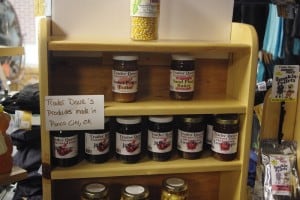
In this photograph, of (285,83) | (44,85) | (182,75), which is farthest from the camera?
(285,83)

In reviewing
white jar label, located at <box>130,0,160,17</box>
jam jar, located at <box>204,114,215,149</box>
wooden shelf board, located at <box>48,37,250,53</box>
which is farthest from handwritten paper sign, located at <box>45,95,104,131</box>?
jam jar, located at <box>204,114,215,149</box>

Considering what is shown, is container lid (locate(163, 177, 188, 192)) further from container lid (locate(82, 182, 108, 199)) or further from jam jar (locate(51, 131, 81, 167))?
jam jar (locate(51, 131, 81, 167))

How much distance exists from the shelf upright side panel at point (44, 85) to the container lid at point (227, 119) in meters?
0.49

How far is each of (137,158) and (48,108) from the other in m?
0.29

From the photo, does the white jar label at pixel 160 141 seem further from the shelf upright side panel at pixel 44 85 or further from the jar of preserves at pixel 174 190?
the shelf upright side panel at pixel 44 85

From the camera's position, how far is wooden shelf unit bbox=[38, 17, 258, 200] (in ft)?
3.13

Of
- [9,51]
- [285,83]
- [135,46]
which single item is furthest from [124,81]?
[285,83]

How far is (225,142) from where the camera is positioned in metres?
1.06

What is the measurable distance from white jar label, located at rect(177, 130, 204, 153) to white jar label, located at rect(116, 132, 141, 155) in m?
0.13

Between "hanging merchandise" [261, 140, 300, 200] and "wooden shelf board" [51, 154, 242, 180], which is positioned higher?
"wooden shelf board" [51, 154, 242, 180]

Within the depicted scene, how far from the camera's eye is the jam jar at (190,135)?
1061 millimetres

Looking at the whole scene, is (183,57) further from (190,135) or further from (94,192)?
(94,192)

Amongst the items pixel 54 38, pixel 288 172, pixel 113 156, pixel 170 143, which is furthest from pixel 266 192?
pixel 54 38

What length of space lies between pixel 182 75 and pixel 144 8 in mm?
219
